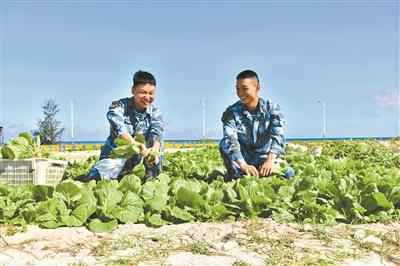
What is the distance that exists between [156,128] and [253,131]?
0.81 metres

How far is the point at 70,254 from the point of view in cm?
253

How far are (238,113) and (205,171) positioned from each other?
46.9 inches

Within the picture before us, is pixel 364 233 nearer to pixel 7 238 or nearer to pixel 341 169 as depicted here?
pixel 7 238

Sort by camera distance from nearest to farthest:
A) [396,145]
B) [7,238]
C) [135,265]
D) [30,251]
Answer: [135,265], [30,251], [7,238], [396,145]

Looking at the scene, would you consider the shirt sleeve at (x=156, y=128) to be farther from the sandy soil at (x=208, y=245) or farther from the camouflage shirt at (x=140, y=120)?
the sandy soil at (x=208, y=245)

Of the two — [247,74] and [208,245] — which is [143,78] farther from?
[208,245]

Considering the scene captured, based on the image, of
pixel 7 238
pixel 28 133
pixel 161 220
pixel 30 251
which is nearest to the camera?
pixel 30 251

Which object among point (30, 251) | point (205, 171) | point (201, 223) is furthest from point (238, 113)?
point (30, 251)

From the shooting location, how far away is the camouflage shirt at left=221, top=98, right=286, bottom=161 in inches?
173

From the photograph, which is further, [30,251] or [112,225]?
[112,225]

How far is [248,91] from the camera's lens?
14.1ft

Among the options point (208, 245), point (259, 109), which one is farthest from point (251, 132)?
point (208, 245)

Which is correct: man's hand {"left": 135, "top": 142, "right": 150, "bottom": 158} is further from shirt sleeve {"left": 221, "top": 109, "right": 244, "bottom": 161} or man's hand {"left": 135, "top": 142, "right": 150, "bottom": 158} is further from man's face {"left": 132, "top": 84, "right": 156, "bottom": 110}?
shirt sleeve {"left": 221, "top": 109, "right": 244, "bottom": 161}

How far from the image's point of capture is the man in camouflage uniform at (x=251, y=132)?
4281 mm
